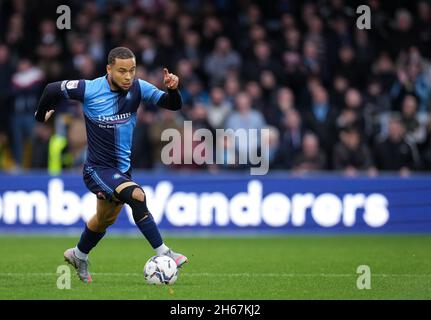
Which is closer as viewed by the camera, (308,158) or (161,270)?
(161,270)

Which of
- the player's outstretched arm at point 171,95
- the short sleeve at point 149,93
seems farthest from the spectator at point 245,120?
the player's outstretched arm at point 171,95

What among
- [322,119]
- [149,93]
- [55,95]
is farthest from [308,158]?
[55,95]

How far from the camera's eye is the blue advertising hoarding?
17.1 meters

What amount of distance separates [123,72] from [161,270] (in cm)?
203

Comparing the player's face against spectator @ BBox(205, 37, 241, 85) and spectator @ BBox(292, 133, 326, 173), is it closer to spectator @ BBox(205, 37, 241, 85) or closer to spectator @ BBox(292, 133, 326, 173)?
spectator @ BBox(292, 133, 326, 173)

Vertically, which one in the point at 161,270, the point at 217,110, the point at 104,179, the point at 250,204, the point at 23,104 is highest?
the point at 23,104

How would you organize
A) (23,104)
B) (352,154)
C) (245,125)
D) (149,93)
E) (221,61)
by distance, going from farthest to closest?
(221,61) → (23,104) → (245,125) → (352,154) → (149,93)

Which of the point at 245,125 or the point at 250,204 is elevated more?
the point at 245,125

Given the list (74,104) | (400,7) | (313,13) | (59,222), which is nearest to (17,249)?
(59,222)

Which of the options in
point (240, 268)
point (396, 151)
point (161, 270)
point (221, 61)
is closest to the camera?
point (161, 270)

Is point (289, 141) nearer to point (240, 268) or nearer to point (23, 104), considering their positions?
point (23, 104)

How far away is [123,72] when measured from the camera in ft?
33.5

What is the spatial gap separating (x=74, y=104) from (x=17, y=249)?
219 inches
